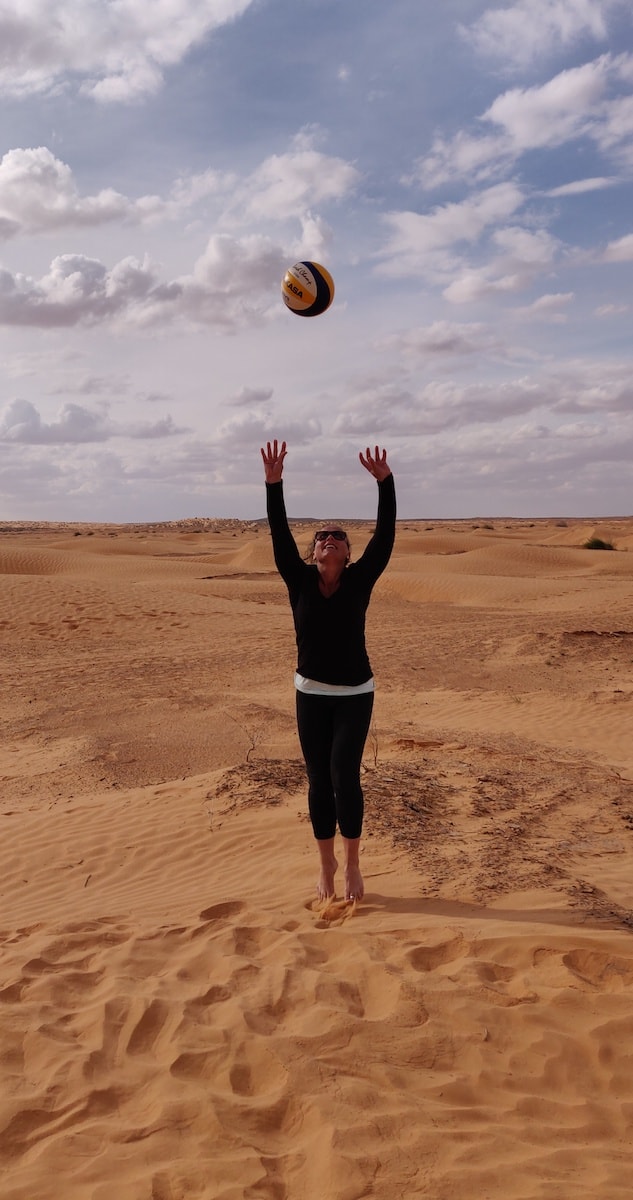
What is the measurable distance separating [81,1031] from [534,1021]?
1.92m

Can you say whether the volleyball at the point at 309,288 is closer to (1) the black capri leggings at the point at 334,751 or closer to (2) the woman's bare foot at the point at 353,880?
(1) the black capri leggings at the point at 334,751

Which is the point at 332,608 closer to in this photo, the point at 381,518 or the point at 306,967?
the point at 381,518

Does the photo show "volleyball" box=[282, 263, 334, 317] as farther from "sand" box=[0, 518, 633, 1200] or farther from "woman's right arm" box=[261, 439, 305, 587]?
"sand" box=[0, 518, 633, 1200]

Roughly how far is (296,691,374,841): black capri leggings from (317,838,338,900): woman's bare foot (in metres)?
0.10

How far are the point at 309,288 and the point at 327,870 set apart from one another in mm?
3960

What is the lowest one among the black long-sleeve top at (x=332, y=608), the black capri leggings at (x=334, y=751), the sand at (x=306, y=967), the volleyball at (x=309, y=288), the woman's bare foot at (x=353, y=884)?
the sand at (x=306, y=967)

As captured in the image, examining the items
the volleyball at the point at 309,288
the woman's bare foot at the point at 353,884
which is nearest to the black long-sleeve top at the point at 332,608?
the woman's bare foot at the point at 353,884

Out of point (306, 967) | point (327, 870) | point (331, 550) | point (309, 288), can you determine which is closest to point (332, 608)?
point (331, 550)

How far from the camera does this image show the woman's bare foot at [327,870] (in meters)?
4.70

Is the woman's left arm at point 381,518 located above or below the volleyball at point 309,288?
below

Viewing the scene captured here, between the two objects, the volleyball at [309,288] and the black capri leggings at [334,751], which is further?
the volleyball at [309,288]

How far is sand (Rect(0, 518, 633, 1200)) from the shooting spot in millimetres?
2871

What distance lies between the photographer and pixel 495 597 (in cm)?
2494

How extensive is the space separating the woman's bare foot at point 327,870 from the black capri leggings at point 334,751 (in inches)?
4.0
